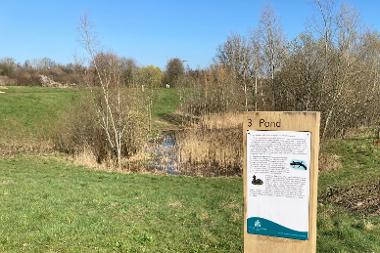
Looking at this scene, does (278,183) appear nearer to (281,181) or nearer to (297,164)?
(281,181)

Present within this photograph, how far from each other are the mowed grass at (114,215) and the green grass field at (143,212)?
15 mm

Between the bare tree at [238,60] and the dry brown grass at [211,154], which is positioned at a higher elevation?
the bare tree at [238,60]

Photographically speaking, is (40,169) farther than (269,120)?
Yes

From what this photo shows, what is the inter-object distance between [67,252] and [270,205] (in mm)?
3242

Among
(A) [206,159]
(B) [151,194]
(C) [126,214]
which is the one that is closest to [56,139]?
(A) [206,159]

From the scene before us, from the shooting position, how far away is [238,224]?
8.66 meters

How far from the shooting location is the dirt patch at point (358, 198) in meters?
9.49

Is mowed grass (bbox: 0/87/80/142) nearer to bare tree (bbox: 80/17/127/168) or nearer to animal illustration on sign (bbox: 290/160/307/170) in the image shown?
bare tree (bbox: 80/17/127/168)

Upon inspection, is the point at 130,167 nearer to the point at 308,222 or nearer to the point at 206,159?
the point at 206,159

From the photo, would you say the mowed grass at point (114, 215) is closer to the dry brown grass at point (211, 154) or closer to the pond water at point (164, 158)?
the dry brown grass at point (211, 154)

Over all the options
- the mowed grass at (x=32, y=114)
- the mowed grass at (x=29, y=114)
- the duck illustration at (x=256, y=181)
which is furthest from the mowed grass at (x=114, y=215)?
the mowed grass at (x=29, y=114)

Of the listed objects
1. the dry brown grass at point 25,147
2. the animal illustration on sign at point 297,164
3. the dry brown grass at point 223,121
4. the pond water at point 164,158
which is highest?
the animal illustration on sign at point 297,164

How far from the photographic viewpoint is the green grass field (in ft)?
23.3

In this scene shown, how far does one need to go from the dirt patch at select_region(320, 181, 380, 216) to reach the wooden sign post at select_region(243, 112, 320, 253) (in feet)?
17.3
